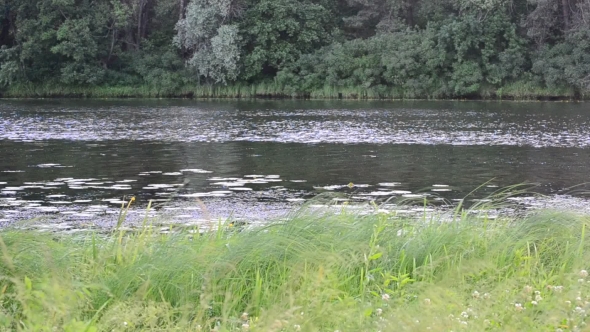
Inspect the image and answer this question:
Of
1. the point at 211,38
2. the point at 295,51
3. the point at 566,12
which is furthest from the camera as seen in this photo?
the point at 295,51

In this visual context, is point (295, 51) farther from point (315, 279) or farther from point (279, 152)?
point (315, 279)

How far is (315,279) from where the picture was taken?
5.94 metres

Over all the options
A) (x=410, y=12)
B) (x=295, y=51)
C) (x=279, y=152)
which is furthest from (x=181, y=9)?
(x=279, y=152)

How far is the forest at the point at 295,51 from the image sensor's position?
2264 inches

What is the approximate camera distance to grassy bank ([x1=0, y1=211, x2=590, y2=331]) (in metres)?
5.29

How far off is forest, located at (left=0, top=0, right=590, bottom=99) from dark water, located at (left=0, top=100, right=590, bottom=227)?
10.6 meters

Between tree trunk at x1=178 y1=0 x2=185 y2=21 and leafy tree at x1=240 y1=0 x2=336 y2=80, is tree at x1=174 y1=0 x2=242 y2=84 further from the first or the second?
tree trunk at x1=178 y1=0 x2=185 y2=21

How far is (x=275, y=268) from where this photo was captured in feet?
24.6

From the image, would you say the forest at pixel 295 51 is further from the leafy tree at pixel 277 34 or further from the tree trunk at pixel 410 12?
the tree trunk at pixel 410 12

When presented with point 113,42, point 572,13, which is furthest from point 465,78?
point 113,42

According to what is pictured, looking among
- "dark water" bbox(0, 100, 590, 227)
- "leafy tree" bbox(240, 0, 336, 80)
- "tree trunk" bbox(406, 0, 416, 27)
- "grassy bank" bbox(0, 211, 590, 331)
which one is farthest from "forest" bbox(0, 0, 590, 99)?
"grassy bank" bbox(0, 211, 590, 331)

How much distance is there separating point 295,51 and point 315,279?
5689 centimetres

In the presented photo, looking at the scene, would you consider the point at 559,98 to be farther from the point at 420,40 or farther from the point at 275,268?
the point at 275,268

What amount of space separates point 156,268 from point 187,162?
17633 millimetres
